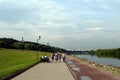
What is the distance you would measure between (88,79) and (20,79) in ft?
14.0

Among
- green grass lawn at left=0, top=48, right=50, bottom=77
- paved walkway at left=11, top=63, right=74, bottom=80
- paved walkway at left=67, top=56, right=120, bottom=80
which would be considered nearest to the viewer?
paved walkway at left=11, top=63, right=74, bottom=80

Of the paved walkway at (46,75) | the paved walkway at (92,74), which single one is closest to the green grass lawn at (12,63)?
the paved walkway at (46,75)

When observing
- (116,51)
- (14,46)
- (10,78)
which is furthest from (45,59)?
(116,51)

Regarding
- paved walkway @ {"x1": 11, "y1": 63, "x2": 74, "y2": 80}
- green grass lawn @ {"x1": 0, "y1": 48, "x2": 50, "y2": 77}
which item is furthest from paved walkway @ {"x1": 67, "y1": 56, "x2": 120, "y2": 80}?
green grass lawn @ {"x1": 0, "y1": 48, "x2": 50, "y2": 77}

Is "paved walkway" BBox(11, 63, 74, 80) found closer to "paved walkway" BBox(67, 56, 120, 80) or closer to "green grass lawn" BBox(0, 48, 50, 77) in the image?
"paved walkway" BBox(67, 56, 120, 80)

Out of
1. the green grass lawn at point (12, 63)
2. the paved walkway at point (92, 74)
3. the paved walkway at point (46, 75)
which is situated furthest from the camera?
the green grass lawn at point (12, 63)

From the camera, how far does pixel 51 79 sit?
65.8ft

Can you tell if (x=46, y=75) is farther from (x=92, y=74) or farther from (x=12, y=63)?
(x=12, y=63)

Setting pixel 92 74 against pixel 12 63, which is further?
pixel 12 63

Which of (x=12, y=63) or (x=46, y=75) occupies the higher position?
(x=12, y=63)

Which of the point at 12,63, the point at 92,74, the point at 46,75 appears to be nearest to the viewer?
the point at 46,75

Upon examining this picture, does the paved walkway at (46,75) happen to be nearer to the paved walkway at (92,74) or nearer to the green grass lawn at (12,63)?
the paved walkway at (92,74)

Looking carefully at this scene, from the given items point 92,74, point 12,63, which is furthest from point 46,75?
point 12,63

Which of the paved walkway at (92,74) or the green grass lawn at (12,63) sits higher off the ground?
the green grass lawn at (12,63)
